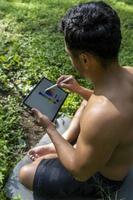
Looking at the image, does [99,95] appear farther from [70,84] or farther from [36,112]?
[70,84]

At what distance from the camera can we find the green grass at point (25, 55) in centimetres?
436

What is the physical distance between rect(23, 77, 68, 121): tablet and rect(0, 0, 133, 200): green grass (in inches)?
19.7

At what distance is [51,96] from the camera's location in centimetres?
396

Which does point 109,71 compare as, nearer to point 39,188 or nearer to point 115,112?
point 115,112

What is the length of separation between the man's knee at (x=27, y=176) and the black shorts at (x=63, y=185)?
38mm

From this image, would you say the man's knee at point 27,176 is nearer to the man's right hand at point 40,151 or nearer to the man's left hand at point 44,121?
the man's right hand at point 40,151

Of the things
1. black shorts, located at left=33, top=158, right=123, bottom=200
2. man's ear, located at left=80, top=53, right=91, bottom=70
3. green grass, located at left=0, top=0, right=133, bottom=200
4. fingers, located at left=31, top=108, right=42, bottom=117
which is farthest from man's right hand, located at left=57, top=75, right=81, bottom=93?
man's ear, located at left=80, top=53, right=91, bottom=70

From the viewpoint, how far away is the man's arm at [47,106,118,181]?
3004 mm

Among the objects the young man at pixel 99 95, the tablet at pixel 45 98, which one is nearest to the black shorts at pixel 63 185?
the young man at pixel 99 95

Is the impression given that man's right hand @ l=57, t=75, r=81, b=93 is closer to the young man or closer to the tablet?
the tablet

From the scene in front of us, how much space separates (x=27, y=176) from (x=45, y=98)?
1.99 feet

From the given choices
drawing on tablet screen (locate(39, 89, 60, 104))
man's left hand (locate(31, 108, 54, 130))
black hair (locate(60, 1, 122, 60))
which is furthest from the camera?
drawing on tablet screen (locate(39, 89, 60, 104))

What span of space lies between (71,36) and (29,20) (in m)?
3.30

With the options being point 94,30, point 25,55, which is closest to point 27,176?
point 94,30
